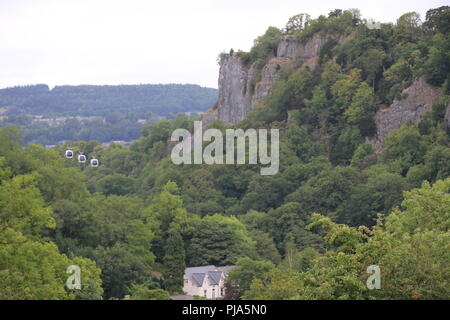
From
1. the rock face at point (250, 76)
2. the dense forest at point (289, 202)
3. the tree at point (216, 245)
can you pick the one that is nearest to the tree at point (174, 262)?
the dense forest at point (289, 202)

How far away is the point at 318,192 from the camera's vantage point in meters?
83.6

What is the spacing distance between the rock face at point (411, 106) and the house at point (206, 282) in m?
29.2

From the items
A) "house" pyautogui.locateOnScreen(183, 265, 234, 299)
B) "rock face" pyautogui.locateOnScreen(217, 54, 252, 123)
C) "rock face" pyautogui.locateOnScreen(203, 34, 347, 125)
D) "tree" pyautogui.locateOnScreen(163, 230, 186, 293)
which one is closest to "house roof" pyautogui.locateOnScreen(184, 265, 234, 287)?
"house" pyautogui.locateOnScreen(183, 265, 234, 299)

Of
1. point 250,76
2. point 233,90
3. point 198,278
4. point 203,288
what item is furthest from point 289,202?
point 233,90

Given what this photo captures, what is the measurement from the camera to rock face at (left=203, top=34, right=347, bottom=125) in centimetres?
10583

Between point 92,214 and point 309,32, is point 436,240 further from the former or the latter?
point 309,32

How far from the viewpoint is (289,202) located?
275ft

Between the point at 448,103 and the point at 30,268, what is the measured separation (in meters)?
52.4

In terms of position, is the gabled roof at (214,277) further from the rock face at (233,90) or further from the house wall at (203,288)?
the rock face at (233,90)

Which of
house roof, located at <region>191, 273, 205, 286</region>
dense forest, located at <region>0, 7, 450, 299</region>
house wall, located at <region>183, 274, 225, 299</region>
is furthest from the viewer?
house roof, located at <region>191, 273, 205, 286</region>

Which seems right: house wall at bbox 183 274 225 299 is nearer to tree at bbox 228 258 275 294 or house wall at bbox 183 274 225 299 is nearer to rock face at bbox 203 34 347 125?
tree at bbox 228 258 275 294

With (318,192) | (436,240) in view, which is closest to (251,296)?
(436,240)

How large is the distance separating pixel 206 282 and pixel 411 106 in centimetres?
3330

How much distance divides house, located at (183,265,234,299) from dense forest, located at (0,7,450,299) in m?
0.98
